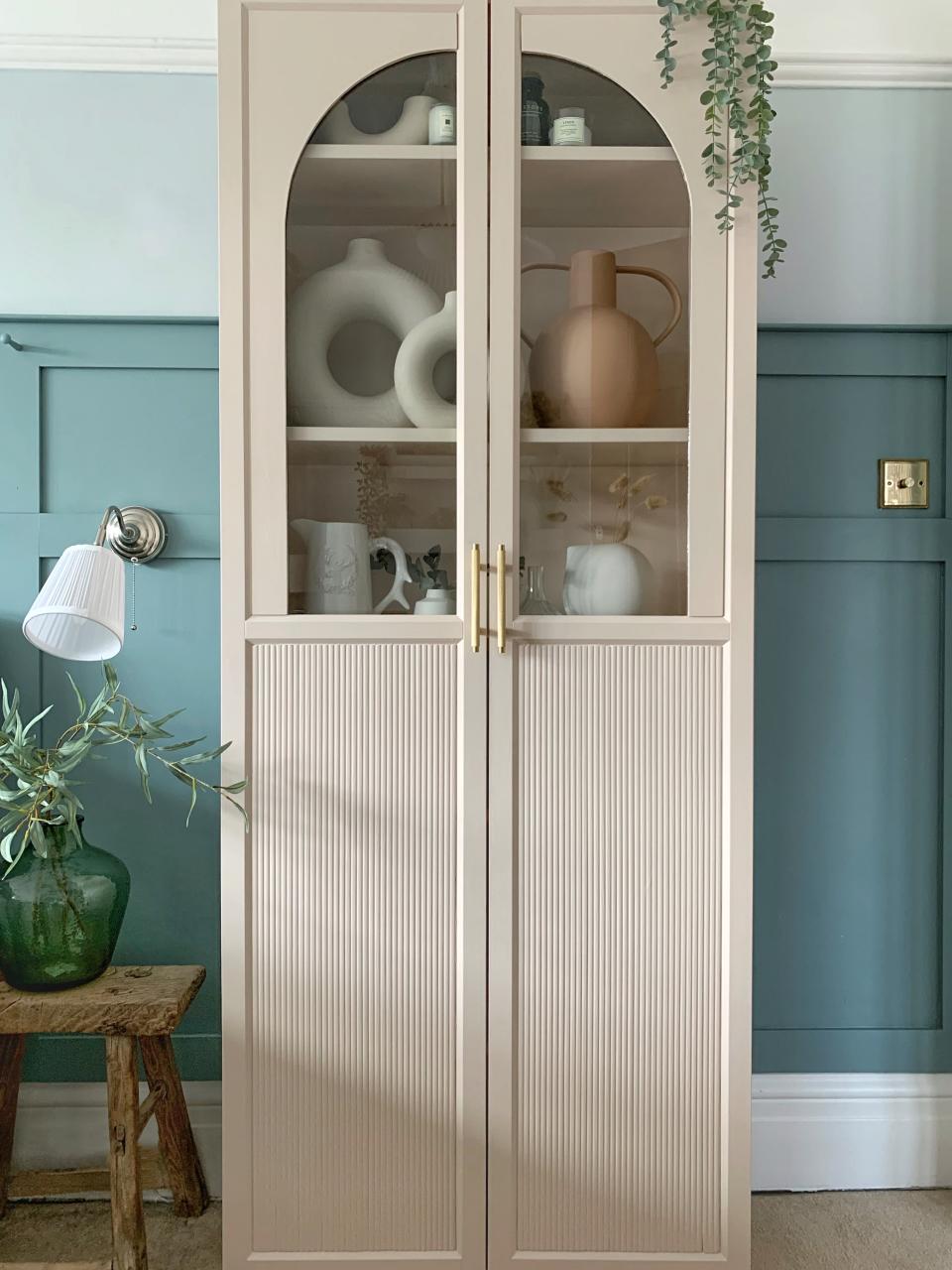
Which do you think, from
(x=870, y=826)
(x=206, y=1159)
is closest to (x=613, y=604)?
(x=870, y=826)

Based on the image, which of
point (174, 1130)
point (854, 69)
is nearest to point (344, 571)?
point (174, 1130)

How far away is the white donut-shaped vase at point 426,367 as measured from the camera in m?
1.55

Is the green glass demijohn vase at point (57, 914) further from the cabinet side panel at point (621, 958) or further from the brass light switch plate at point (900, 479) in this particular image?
the brass light switch plate at point (900, 479)

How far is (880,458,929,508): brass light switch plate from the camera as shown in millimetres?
1977

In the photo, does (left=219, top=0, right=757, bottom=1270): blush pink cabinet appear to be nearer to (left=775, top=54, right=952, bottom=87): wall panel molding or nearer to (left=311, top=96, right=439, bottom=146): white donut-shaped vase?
(left=311, top=96, right=439, bottom=146): white donut-shaped vase

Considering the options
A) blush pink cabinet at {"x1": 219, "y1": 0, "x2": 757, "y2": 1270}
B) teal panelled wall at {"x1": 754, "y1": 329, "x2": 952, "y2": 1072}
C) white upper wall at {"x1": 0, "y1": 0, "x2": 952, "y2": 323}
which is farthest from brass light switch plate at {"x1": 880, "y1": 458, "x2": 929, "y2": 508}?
blush pink cabinet at {"x1": 219, "y1": 0, "x2": 757, "y2": 1270}

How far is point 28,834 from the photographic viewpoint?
1538 millimetres

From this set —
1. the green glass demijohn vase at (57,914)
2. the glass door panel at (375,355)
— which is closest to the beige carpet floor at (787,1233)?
the green glass demijohn vase at (57,914)

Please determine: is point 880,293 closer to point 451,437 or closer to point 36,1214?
point 451,437

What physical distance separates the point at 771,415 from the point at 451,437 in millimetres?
770

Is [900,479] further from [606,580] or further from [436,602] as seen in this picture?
[436,602]

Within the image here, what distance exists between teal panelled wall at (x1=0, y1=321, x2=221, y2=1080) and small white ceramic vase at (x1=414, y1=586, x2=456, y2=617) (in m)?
0.58

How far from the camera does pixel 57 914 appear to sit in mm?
1596

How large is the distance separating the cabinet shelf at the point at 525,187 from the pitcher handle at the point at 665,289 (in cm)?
7
